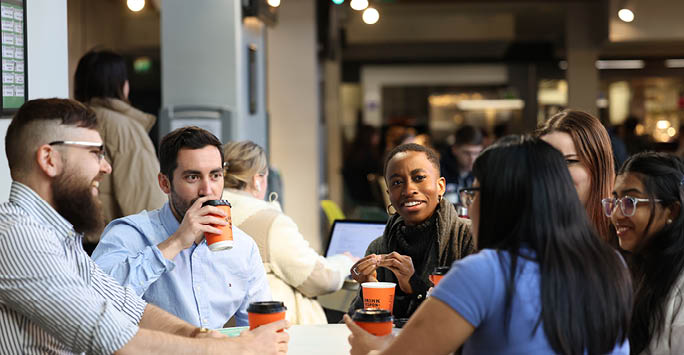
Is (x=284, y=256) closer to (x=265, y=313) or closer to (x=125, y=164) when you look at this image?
(x=125, y=164)

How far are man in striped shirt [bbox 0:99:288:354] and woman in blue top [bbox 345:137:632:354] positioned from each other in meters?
0.61

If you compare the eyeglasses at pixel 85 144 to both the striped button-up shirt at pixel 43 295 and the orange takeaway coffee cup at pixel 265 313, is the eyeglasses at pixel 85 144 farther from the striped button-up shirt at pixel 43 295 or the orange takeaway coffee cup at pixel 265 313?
the orange takeaway coffee cup at pixel 265 313

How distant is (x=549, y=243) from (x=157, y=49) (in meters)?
10.8

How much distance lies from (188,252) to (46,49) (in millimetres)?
1168

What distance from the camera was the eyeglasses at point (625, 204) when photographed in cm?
269

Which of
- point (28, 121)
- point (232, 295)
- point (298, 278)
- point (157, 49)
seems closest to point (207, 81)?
point (298, 278)

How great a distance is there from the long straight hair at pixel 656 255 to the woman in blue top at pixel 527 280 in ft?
2.31

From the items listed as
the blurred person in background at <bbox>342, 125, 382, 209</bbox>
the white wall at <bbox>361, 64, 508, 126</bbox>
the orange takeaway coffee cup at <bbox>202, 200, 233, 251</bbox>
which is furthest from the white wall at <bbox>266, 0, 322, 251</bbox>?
the white wall at <bbox>361, 64, 508, 126</bbox>

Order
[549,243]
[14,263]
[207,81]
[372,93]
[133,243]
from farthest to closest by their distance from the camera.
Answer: [372,93] → [207,81] → [133,243] → [14,263] → [549,243]

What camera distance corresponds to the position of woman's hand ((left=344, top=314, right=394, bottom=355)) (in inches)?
82.6

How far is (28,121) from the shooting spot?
7.18ft

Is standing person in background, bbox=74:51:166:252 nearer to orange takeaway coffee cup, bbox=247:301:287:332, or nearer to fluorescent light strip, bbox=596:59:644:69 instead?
orange takeaway coffee cup, bbox=247:301:287:332

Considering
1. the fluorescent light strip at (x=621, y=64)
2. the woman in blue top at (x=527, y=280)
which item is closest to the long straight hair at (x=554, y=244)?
the woman in blue top at (x=527, y=280)

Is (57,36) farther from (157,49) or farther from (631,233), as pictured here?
(157,49)
